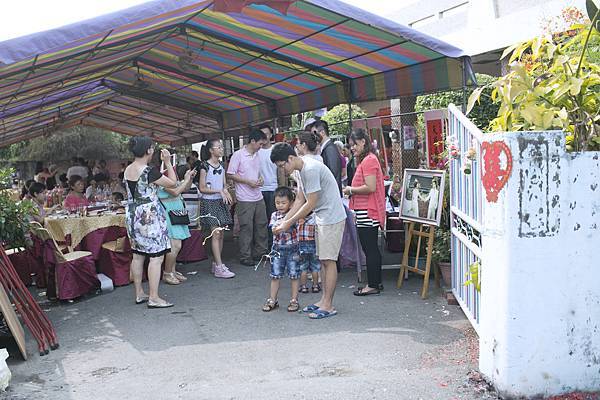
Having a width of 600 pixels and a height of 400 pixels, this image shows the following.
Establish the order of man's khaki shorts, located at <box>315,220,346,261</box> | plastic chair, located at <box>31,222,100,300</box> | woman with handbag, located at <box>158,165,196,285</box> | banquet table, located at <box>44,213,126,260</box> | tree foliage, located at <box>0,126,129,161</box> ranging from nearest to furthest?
man's khaki shorts, located at <box>315,220,346,261</box>
plastic chair, located at <box>31,222,100,300</box>
woman with handbag, located at <box>158,165,196,285</box>
banquet table, located at <box>44,213,126,260</box>
tree foliage, located at <box>0,126,129,161</box>

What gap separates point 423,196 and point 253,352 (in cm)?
251

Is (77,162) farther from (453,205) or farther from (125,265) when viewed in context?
(453,205)

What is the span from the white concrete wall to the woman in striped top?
92.0 inches

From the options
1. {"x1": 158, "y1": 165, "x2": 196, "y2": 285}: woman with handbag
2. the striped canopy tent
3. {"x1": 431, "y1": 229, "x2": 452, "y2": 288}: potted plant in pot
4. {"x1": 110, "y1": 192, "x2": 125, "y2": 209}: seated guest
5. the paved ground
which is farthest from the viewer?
{"x1": 110, "y1": 192, "x2": 125, "y2": 209}: seated guest

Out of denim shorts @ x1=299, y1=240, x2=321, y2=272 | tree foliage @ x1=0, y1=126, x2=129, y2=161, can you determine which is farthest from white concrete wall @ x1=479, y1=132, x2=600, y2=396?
tree foliage @ x1=0, y1=126, x2=129, y2=161

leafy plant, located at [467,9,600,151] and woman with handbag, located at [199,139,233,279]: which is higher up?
leafy plant, located at [467,9,600,151]

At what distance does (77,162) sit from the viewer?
15.6m

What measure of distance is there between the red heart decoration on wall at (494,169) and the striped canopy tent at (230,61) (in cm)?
289

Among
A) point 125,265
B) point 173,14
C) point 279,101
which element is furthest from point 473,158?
point 279,101

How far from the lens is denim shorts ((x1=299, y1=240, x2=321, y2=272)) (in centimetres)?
558

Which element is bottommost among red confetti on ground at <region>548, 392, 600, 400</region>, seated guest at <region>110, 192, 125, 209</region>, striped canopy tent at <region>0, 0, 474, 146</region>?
red confetti on ground at <region>548, 392, 600, 400</region>

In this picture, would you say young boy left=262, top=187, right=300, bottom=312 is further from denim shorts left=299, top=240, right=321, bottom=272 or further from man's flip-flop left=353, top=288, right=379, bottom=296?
man's flip-flop left=353, top=288, right=379, bottom=296

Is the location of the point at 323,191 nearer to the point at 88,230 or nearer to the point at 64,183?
the point at 88,230

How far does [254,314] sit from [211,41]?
4.39m
